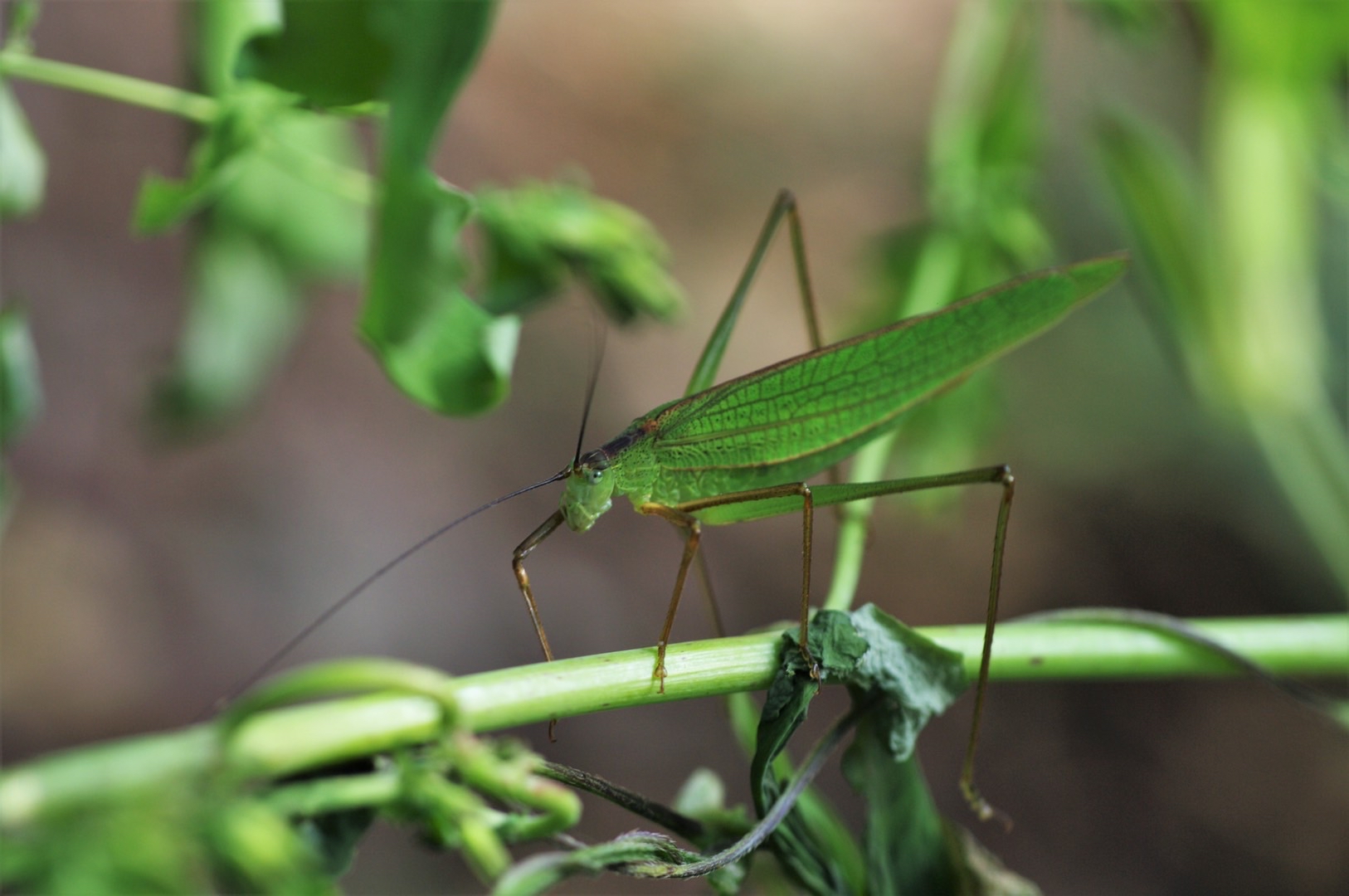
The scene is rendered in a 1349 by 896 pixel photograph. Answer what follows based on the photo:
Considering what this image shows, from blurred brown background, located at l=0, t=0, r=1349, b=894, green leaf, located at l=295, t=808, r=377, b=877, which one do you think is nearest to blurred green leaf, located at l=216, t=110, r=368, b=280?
blurred brown background, located at l=0, t=0, r=1349, b=894

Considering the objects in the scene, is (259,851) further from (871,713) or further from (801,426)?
(801,426)

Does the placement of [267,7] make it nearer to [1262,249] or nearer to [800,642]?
[800,642]

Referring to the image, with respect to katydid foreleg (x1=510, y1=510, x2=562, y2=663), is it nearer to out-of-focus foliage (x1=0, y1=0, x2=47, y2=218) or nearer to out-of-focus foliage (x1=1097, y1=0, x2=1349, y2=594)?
out-of-focus foliage (x1=0, y1=0, x2=47, y2=218)

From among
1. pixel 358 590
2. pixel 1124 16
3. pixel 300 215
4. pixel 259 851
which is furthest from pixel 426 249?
pixel 1124 16

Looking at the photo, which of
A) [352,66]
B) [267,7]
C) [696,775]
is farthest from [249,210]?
[696,775]

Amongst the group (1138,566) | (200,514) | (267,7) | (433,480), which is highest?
(267,7)

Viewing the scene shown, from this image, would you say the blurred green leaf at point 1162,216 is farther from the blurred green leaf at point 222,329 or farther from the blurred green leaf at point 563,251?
the blurred green leaf at point 222,329
